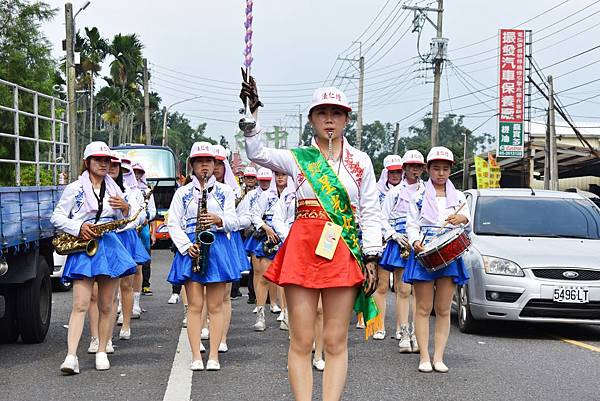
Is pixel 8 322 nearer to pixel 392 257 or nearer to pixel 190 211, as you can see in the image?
pixel 190 211

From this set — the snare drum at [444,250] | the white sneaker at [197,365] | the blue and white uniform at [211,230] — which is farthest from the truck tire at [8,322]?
the snare drum at [444,250]

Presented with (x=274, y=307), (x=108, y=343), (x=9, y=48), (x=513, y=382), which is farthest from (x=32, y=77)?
(x=513, y=382)

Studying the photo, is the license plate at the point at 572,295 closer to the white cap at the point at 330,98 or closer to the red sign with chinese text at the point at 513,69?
the white cap at the point at 330,98

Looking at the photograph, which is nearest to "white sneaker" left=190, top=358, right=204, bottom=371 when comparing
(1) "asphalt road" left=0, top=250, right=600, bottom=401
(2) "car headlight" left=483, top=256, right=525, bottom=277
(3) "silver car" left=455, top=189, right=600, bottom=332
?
(1) "asphalt road" left=0, top=250, right=600, bottom=401

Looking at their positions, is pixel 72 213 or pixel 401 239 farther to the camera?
pixel 401 239

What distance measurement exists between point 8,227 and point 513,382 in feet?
14.2

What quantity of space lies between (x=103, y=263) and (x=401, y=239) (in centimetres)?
296

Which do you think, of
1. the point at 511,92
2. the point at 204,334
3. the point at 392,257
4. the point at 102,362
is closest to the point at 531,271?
the point at 392,257

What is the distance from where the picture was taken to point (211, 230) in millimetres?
7559

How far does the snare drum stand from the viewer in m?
7.27

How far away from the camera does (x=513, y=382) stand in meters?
6.95

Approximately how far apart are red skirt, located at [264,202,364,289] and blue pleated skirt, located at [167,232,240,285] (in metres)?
2.38

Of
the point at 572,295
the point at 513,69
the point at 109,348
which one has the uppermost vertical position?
the point at 513,69

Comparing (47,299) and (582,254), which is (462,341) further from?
(47,299)
